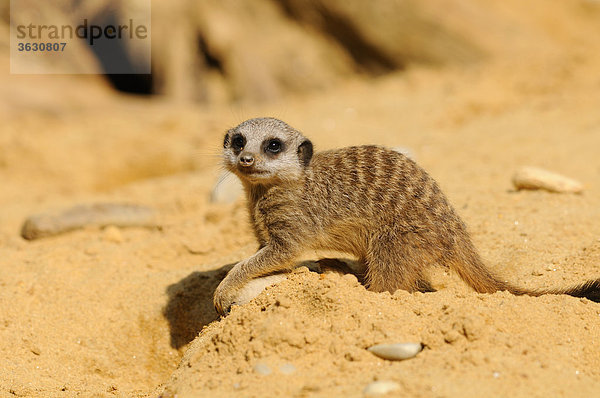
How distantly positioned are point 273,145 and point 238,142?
180mm

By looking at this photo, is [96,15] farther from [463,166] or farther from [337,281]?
[337,281]

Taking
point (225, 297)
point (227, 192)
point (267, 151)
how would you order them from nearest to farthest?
1. point (225, 297)
2. point (267, 151)
3. point (227, 192)

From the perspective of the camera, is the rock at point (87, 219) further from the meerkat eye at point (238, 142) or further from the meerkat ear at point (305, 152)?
the meerkat ear at point (305, 152)

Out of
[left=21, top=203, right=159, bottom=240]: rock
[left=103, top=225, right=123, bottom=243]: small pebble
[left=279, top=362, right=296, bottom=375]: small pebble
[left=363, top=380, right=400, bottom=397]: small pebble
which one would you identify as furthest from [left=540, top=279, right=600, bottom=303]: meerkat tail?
[left=21, top=203, right=159, bottom=240]: rock

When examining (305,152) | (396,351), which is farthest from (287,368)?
(305,152)

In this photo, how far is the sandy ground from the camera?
2.21m

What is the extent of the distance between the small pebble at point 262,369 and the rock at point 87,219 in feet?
8.13

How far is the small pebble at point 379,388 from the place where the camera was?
6.33 feet

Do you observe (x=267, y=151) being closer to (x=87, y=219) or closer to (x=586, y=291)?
(x=586, y=291)

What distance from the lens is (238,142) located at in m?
3.06

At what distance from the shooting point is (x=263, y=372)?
7.18 ft

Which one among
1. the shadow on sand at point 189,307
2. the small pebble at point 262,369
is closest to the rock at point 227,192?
the shadow on sand at point 189,307

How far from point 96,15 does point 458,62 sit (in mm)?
5116

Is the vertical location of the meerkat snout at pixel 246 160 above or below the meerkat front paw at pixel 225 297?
above
